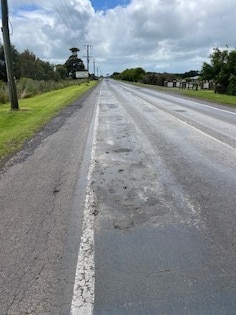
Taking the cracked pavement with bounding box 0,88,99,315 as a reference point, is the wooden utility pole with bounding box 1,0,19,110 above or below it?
above

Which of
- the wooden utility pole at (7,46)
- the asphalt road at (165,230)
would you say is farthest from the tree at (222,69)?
the asphalt road at (165,230)

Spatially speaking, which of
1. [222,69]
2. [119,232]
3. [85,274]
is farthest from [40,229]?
[222,69]

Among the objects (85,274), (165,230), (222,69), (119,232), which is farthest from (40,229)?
(222,69)

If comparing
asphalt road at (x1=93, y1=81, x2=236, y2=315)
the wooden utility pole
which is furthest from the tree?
asphalt road at (x1=93, y1=81, x2=236, y2=315)

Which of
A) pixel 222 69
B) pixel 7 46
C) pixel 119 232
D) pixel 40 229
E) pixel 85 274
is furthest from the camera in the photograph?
pixel 222 69

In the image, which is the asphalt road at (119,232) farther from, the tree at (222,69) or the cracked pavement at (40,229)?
the tree at (222,69)

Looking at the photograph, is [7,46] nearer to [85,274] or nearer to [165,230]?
[165,230]

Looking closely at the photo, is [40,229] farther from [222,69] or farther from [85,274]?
[222,69]

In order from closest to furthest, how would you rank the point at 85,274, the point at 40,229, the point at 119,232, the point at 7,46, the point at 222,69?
the point at 85,274, the point at 119,232, the point at 40,229, the point at 7,46, the point at 222,69

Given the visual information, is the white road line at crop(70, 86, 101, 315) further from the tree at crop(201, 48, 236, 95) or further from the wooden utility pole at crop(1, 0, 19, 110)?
the tree at crop(201, 48, 236, 95)

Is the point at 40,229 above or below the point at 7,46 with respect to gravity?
below

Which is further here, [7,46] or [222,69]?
[222,69]

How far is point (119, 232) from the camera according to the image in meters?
4.50

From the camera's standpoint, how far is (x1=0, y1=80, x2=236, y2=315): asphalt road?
10.5 ft
